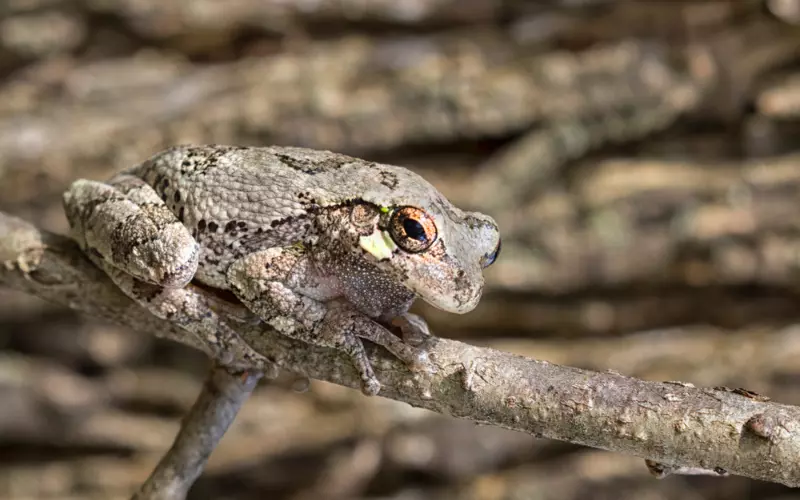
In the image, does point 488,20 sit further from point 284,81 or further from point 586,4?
point 284,81

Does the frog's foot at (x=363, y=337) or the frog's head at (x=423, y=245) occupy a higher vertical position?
the frog's head at (x=423, y=245)

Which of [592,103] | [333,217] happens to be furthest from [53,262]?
[592,103]

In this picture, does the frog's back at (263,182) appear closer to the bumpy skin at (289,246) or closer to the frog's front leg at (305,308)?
the bumpy skin at (289,246)

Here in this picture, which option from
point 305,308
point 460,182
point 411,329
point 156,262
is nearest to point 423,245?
point 411,329

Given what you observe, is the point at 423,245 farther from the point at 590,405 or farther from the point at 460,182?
the point at 460,182

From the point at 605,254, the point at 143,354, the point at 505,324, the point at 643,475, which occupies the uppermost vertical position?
the point at 605,254

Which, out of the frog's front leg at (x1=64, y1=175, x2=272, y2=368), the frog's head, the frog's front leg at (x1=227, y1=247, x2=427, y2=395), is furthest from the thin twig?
the frog's head

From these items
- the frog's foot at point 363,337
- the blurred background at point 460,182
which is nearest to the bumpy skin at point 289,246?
the frog's foot at point 363,337
